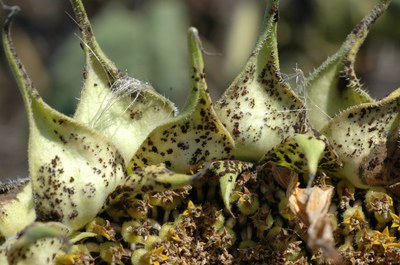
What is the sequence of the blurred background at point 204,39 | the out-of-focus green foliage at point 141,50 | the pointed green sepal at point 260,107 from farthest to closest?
the out-of-focus green foliage at point 141,50 → the blurred background at point 204,39 → the pointed green sepal at point 260,107

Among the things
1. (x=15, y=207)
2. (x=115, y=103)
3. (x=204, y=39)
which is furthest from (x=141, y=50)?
(x=15, y=207)

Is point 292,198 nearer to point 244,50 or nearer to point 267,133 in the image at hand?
point 267,133

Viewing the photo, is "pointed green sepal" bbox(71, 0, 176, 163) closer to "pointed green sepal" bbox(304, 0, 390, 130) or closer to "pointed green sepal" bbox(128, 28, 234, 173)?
"pointed green sepal" bbox(128, 28, 234, 173)

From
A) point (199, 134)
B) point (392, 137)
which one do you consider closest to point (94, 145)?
point (199, 134)

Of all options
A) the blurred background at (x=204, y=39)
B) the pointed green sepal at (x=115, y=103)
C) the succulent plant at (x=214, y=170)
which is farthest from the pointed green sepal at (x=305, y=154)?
the blurred background at (x=204, y=39)

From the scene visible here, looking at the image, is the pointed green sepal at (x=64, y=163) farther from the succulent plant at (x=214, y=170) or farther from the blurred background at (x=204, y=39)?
the blurred background at (x=204, y=39)

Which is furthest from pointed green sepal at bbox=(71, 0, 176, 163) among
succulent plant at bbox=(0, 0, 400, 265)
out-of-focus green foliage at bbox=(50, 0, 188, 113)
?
out-of-focus green foliage at bbox=(50, 0, 188, 113)

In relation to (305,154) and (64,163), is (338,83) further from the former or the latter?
(64,163)
